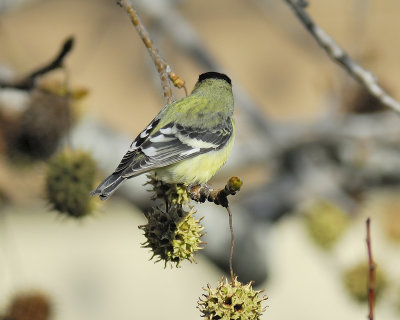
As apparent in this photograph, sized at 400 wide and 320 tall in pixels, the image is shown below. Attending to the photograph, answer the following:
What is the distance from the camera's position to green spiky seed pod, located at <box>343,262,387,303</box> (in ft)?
12.2

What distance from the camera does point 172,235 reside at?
1.85 m

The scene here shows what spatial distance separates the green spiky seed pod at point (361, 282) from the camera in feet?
12.2

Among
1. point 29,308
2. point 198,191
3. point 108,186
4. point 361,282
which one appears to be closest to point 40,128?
point 29,308

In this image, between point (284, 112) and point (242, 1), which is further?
point (242, 1)

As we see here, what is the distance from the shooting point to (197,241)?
190 centimetres

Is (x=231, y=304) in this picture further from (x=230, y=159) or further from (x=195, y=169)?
(x=230, y=159)

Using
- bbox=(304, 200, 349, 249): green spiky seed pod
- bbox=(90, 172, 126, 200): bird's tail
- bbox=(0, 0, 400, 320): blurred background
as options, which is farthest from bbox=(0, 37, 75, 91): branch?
bbox=(304, 200, 349, 249): green spiky seed pod

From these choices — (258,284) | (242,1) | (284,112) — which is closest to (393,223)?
(258,284)

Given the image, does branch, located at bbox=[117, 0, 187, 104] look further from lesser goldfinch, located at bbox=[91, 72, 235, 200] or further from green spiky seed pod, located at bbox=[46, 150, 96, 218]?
green spiky seed pod, located at bbox=[46, 150, 96, 218]

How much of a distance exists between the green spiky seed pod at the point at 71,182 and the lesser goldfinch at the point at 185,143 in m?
0.29

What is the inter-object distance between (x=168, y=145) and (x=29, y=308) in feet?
4.26

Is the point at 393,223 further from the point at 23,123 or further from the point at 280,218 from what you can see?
the point at 23,123

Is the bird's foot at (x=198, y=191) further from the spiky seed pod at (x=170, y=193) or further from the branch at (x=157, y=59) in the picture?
the branch at (x=157, y=59)

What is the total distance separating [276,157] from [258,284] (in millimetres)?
985
